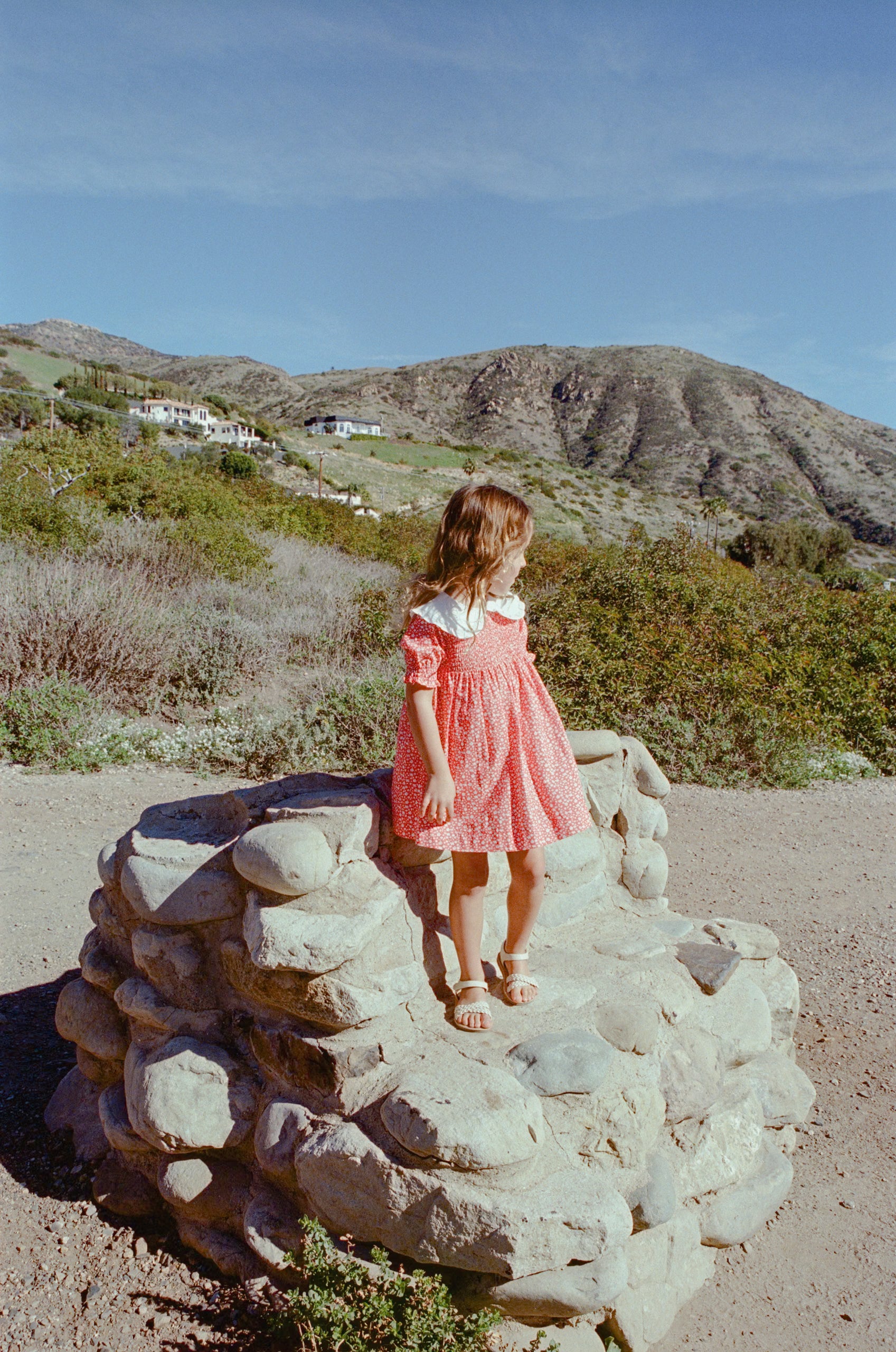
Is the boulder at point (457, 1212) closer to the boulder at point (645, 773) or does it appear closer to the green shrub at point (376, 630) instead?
the boulder at point (645, 773)

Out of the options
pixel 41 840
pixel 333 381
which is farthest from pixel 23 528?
pixel 333 381

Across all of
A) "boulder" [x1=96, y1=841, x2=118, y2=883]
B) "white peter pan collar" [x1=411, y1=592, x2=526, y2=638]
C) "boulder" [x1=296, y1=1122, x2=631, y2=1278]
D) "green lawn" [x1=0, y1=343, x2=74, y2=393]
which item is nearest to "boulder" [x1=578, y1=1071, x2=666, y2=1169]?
"boulder" [x1=296, y1=1122, x2=631, y2=1278]

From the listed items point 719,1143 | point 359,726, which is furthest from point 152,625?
point 719,1143

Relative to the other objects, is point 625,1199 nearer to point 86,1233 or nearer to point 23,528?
point 86,1233

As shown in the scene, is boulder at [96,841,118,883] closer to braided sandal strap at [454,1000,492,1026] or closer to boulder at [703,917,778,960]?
braided sandal strap at [454,1000,492,1026]

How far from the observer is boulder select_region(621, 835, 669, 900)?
11.0ft

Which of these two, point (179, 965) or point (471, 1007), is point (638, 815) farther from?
point (179, 965)

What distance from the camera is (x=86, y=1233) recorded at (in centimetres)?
251

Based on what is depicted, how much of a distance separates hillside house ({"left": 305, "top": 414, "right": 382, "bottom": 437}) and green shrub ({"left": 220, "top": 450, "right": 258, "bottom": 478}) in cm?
3203

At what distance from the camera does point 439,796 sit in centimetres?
239

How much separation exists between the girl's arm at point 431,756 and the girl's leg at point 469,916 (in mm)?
165

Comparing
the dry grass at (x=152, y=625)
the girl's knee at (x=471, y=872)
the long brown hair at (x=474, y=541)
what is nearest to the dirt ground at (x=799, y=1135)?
the girl's knee at (x=471, y=872)

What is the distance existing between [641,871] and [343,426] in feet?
210

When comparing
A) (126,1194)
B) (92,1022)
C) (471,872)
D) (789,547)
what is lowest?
(126,1194)
